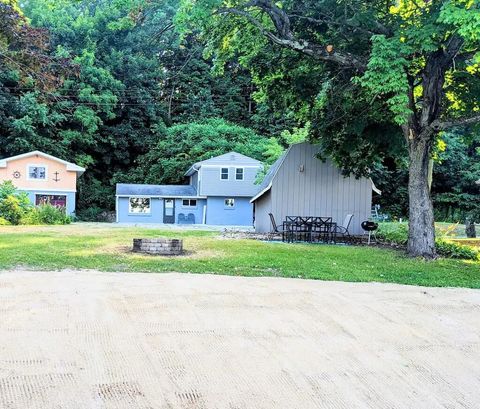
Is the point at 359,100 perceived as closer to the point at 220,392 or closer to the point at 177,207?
the point at 220,392

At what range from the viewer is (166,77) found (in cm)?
4278

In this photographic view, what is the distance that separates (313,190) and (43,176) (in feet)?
64.9

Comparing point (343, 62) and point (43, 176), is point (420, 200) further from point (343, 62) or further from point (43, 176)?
point (43, 176)

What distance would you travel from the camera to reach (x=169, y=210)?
30594 millimetres

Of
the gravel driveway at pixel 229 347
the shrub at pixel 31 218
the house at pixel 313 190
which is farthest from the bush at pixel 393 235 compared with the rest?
the shrub at pixel 31 218

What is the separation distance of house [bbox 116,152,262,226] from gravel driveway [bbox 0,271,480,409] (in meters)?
23.6

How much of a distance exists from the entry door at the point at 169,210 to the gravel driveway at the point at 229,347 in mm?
24428

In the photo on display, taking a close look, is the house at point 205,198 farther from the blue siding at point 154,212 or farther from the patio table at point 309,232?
the patio table at point 309,232

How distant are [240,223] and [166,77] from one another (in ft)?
62.6

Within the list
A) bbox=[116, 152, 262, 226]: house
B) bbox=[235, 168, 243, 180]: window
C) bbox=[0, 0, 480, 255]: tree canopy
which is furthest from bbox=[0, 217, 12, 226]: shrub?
bbox=[235, 168, 243, 180]: window

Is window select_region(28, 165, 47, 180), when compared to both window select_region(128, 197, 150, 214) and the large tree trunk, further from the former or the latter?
the large tree trunk

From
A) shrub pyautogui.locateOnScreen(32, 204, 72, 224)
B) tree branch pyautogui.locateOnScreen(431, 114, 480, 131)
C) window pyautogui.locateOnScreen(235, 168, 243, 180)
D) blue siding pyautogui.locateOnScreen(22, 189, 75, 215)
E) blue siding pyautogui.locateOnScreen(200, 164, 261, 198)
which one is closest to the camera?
tree branch pyautogui.locateOnScreen(431, 114, 480, 131)

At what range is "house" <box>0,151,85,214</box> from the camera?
2914cm

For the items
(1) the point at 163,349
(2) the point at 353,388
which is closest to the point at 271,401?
(2) the point at 353,388
